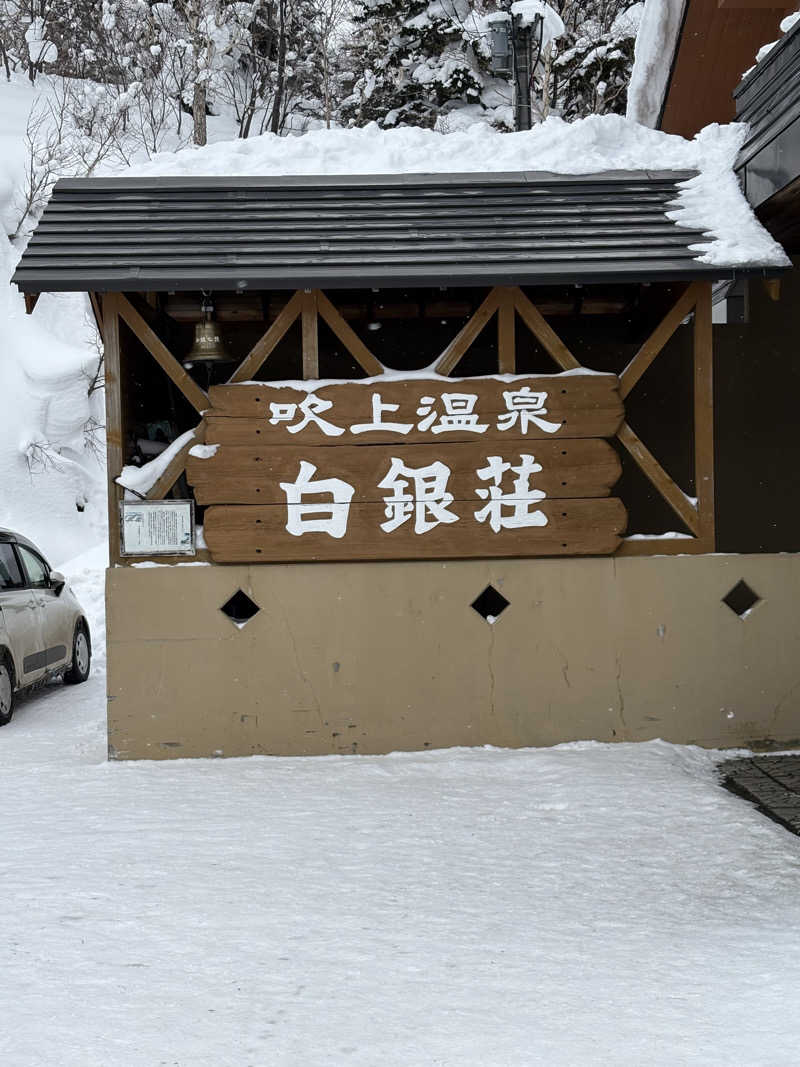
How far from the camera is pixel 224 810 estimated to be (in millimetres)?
6180

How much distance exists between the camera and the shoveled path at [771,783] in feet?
20.0

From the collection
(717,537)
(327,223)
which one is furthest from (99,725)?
(717,537)

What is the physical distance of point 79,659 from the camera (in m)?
12.3

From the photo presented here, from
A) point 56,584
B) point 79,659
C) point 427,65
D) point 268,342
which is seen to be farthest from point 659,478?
point 427,65

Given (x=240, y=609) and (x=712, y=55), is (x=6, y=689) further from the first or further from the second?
(x=712, y=55)

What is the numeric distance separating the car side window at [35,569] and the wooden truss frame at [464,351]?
154 inches

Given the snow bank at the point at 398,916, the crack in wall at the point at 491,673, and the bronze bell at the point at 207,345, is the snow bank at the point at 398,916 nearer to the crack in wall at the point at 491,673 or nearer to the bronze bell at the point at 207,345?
the crack in wall at the point at 491,673

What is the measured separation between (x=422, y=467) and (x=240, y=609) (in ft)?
5.37

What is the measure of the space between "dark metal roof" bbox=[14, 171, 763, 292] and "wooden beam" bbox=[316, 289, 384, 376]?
1.22ft

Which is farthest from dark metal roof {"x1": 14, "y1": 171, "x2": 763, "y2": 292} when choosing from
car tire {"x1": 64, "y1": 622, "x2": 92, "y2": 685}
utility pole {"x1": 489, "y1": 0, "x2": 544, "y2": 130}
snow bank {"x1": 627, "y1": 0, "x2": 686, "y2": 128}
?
car tire {"x1": 64, "y1": 622, "x2": 92, "y2": 685}

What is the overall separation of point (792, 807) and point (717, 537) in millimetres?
3623

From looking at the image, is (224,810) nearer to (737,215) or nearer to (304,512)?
(304,512)

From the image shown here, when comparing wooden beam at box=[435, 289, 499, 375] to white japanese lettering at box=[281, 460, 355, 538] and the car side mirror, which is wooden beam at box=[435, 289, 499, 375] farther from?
the car side mirror

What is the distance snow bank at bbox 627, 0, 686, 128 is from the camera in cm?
1104
